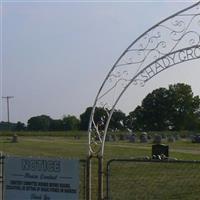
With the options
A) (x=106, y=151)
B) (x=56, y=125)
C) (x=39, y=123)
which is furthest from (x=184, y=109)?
(x=106, y=151)

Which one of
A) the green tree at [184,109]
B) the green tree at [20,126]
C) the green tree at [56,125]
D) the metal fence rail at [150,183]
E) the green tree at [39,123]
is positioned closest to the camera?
the metal fence rail at [150,183]

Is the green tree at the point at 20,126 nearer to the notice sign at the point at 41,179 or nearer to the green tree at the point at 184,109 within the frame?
the green tree at the point at 184,109

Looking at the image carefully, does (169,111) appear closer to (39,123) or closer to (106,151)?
(39,123)

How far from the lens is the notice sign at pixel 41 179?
9297 mm

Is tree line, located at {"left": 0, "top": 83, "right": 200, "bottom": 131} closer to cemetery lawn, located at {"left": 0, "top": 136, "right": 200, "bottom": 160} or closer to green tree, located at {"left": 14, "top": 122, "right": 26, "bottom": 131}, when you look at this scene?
green tree, located at {"left": 14, "top": 122, "right": 26, "bottom": 131}

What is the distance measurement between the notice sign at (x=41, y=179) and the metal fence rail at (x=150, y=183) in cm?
254

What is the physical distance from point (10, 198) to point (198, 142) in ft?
177

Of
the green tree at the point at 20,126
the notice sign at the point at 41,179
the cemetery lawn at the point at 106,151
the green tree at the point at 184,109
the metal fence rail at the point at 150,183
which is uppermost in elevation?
the green tree at the point at 184,109

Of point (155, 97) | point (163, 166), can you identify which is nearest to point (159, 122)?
point (155, 97)

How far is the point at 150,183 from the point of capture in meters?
16.4

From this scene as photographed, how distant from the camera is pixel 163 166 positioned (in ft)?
73.6

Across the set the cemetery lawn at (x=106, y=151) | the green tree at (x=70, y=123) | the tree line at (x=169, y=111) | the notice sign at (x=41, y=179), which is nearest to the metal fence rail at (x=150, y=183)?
the notice sign at (x=41, y=179)

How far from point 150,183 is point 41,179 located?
732cm

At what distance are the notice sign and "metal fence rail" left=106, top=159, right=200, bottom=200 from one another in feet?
8.34
